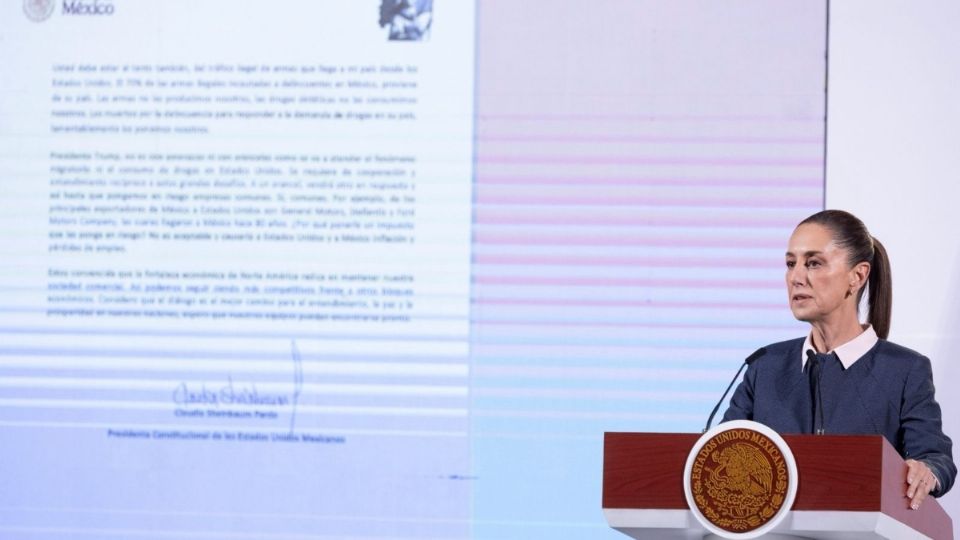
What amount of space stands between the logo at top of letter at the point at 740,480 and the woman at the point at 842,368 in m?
0.53

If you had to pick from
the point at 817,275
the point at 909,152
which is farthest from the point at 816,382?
the point at 909,152

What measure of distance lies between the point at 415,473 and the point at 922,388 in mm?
1707

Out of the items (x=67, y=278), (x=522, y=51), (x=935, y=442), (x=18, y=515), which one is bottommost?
(x=18, y=515)

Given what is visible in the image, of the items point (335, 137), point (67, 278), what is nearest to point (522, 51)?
point (335, 137)

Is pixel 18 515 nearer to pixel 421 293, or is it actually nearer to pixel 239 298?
pixel 239 298

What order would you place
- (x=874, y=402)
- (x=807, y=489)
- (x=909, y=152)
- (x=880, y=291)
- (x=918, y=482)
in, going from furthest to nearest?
(x=909, y=152) < (x=880, y=291) < (x=874, y=402) < (x=918, y=482) < (x=807, y=489)

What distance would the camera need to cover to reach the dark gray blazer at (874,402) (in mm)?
2613

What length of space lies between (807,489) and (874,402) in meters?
0.69

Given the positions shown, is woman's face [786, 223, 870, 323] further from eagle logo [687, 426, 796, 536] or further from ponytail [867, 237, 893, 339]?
eagle logo [687, 426, 796, 536]

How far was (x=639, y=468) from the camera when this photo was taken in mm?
2148

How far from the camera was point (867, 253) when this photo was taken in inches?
108
